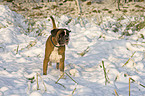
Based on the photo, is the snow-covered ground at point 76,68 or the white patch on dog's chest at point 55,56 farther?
the white patch on dog's chest at point 55,56

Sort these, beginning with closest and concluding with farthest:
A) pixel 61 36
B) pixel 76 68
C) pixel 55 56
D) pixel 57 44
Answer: pixel 61 36 → pixel 57 44 → pixel 55 56 → pixel 76 68

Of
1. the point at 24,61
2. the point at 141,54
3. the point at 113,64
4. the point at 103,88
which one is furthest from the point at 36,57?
the point at 141,54

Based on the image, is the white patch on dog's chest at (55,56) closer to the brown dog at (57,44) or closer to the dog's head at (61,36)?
the brown dog at (57,44)

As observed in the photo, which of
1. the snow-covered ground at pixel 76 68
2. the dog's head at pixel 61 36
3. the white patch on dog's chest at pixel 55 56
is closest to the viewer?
the snow-covered ground at pixel 76 68

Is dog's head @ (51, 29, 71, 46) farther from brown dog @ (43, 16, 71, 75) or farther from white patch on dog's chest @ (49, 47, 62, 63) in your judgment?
white patch on dog's chest @ (49, 47, 62, 63)

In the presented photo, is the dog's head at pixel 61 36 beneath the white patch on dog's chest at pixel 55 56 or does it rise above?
above

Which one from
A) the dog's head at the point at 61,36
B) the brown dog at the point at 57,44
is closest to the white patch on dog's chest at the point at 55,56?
the brown dog at the point at 57,44

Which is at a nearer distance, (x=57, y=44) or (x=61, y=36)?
(x=61, y=36)

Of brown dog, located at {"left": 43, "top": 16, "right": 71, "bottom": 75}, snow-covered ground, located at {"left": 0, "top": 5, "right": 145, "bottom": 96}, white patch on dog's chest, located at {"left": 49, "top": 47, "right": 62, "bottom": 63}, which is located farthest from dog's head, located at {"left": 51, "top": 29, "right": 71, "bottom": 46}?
snow-covered ground, located at {"left": 0, "top": 5, "right": 145, "bottom": 96}

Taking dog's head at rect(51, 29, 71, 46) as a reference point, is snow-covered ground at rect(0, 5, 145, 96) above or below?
below

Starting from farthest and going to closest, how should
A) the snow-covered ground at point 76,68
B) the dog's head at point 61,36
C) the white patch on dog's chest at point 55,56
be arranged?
the white patch on dog's chest at point 55,56
the dog's head at point 61,36
the snow-covered ground at point 76,68

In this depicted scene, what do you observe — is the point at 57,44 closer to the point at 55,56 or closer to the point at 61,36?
the point at 61,36

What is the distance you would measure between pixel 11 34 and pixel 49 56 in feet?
12.6

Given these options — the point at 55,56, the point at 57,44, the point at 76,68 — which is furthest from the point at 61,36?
the point at 76,68
